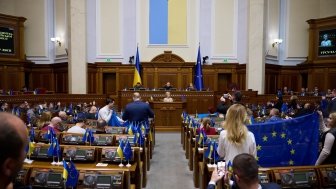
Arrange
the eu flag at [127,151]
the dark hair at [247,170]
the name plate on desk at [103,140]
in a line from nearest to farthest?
the dark hair at [247,170] < the eu flag at [127,151] < the name plate on desk at [103,140]

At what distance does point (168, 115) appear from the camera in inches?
455

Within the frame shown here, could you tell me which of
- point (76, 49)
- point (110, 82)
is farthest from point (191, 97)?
point (76, 49)

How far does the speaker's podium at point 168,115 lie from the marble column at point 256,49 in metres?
5.98

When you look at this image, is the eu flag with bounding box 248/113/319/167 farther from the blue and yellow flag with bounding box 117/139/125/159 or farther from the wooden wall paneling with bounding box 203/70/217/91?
the wooden wall paneling with bounding box 203/70/217/91

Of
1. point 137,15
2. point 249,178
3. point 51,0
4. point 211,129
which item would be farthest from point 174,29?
point 249,178

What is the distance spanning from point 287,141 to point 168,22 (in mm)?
14264

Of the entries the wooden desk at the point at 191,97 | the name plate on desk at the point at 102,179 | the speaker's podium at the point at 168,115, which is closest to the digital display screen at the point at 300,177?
the name plate on desk at the point at 102,179

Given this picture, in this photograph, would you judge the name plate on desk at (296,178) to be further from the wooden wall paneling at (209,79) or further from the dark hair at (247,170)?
the wooden wall paneling at (209,79)

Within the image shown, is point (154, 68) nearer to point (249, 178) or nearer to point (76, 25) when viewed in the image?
point (76, 25)

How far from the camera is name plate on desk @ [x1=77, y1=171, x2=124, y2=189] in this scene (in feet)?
10.9

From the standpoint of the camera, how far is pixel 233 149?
11.3 ft

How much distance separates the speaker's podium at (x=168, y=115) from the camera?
37.8 ft

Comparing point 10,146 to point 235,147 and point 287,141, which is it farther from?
point 287,141

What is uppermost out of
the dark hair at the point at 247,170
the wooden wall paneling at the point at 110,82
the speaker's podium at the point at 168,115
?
the wooden wall paneling at the point at 110,82
